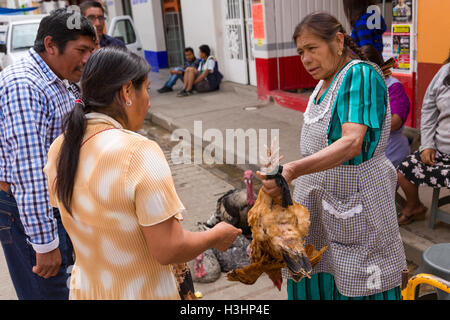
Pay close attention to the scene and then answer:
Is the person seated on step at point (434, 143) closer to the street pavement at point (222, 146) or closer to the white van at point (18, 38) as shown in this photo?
the street pavement at point (222, 146)

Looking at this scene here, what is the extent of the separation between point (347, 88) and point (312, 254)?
76cm

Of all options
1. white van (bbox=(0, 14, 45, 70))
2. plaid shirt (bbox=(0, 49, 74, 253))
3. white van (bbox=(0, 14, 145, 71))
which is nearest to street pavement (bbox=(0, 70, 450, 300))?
plaid shirt (bbox=(0, 49, 74, 253))

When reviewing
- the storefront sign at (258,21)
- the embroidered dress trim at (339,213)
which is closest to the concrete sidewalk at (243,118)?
the storefront sign at (258,21)

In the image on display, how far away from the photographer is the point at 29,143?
2.06m

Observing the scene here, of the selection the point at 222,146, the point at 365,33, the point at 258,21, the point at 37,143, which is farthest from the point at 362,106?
the point at 258,21

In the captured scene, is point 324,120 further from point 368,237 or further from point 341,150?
point 368,237

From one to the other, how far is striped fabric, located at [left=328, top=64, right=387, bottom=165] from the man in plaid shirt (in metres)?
1.27

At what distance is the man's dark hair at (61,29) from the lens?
222 cm

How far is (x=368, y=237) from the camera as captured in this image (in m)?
2.09

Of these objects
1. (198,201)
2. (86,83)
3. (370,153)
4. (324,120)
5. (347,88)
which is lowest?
(198,201)

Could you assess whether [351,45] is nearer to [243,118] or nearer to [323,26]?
[323,26]

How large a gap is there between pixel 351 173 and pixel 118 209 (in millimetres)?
1089
